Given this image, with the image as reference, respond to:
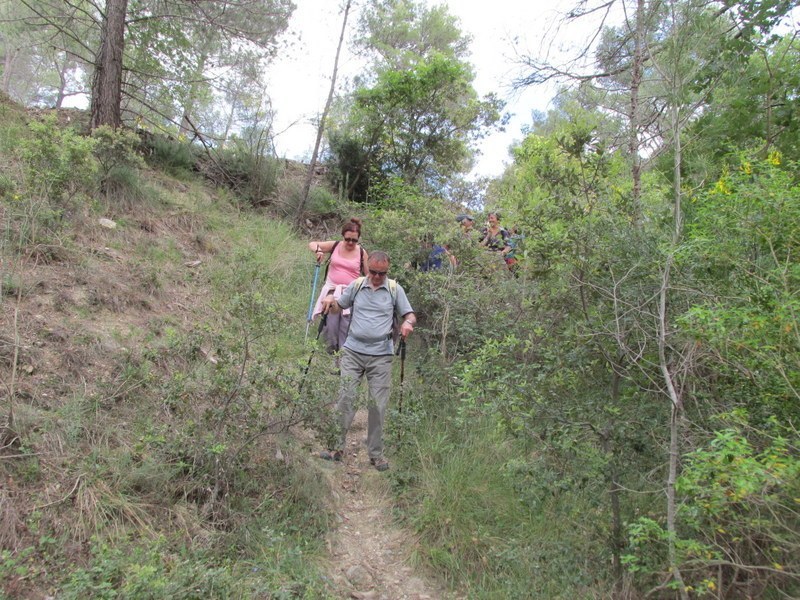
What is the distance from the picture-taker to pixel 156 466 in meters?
3.36

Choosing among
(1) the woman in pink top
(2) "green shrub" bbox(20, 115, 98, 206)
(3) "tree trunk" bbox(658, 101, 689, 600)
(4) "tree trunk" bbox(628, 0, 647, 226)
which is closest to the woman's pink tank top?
(1) the woman in pink top

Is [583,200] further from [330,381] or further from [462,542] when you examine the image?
[462,542]

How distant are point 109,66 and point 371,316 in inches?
242

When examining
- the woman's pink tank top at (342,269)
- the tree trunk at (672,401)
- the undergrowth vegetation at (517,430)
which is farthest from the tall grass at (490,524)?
the woman's pink tank top at (342,269)

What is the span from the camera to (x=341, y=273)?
5.80 metres

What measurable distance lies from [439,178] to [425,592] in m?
8.91

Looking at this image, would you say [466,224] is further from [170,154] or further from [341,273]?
[170,154]

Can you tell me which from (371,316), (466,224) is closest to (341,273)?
(371,316)

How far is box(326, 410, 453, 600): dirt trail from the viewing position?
3.36 meters

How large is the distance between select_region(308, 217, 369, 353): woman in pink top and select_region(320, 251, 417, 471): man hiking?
917 millimetres

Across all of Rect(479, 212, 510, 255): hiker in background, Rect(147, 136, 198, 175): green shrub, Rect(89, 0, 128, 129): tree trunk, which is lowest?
Rect(479, 212, 510, 255): hiker in background

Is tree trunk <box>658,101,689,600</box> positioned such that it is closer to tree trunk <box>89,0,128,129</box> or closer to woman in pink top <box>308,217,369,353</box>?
woman in pink top <box>308,217,369,353</box>

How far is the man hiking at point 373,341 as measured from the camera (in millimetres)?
4535

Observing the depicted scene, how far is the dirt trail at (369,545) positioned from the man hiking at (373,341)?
20cm
